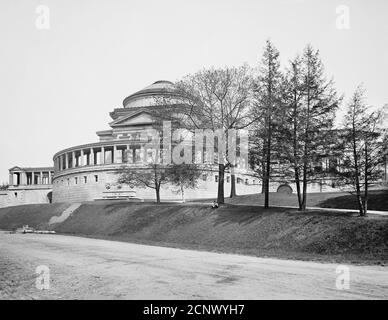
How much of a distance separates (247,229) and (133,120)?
172 feet

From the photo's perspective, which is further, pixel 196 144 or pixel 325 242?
pixel 196 144

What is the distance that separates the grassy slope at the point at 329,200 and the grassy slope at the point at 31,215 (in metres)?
25.2

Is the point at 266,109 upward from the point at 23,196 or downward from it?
upward

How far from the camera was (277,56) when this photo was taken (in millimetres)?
33375

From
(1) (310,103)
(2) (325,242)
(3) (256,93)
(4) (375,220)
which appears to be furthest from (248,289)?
(3) (256,93)

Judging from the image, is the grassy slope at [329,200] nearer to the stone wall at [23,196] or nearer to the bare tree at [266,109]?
the bare tree at [266,109]

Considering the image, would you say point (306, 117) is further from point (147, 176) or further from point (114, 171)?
point (114, 171)

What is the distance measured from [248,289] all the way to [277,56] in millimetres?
26198

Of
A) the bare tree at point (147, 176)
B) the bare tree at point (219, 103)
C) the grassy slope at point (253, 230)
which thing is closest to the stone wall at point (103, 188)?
the bare tree at point (147, 176)

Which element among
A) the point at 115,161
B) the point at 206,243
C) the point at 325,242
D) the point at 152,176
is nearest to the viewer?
the point at 325,242

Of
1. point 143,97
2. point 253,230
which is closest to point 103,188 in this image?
point 143,97

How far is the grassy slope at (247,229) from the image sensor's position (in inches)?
826

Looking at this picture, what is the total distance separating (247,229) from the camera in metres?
28.5
